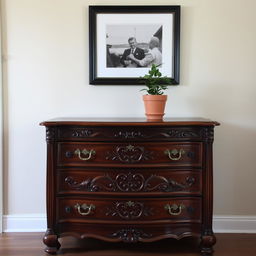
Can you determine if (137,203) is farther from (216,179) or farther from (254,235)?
(254,235)

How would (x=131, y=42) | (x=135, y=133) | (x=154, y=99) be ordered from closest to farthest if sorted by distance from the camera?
(x=135, y=133) → (x=154, y=99) → (x=131, y=42)

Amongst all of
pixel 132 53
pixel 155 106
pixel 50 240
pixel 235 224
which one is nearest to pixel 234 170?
pixel 235 224

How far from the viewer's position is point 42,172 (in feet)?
8.58

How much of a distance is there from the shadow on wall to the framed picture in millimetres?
605

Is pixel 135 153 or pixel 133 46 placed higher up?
pixel 133 46

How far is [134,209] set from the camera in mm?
2117

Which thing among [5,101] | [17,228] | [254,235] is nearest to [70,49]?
[5,101]

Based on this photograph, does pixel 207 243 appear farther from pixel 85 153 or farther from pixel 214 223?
pixel 85 153

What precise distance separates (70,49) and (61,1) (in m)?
0.37

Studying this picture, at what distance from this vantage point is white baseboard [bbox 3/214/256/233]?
2.59 metres

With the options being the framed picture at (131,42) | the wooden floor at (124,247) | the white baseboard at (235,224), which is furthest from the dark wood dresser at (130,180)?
the framed picture at (131,42)

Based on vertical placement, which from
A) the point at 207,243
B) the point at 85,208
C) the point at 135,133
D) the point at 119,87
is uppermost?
the point at 119,87

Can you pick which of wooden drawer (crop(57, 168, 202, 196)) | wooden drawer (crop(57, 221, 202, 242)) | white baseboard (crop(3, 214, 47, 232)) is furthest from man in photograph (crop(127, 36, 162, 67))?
white baseboard (crop(3, 214, 47, 232))

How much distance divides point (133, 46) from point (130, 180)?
3.48 ft
